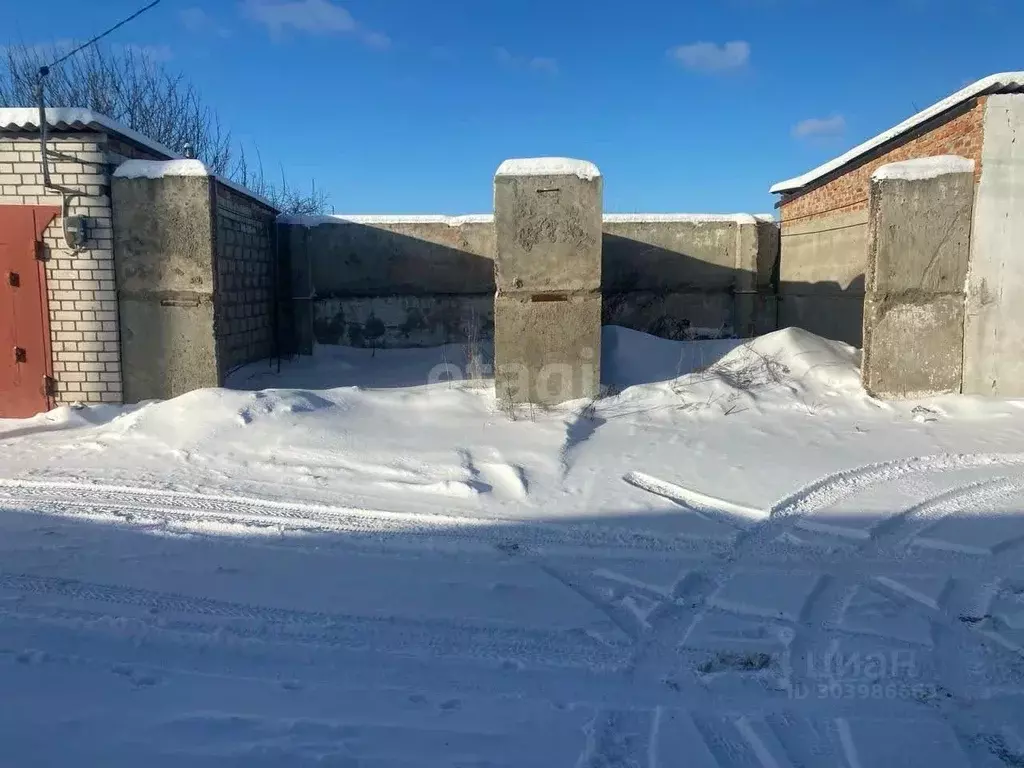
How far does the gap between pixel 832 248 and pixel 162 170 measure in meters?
8.62

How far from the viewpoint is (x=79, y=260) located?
684 centimetres

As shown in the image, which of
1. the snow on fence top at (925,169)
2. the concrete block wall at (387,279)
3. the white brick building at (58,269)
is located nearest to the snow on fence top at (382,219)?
the concrete block wall at (387,279)

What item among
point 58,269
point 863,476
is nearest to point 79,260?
point 58,269

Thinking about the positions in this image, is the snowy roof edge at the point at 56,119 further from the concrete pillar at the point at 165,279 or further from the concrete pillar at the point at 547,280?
the concrete pillar at the point at 547,280

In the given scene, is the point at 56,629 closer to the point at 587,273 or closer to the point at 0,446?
the point at 0,446

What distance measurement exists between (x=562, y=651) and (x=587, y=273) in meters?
4.58

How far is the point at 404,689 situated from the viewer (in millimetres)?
2643

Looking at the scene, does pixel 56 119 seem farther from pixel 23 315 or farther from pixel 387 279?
pixel 387 279

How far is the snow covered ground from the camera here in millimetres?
2395

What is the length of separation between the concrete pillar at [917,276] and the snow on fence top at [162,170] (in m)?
6.41

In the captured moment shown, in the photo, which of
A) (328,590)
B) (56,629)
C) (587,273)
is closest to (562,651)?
(328,590)

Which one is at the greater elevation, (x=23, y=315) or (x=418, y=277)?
(x=418, y=277)
